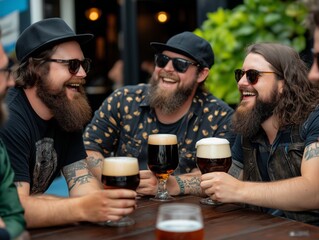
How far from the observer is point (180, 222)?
1.50 meters

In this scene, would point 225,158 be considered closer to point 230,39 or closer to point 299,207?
point 299,207

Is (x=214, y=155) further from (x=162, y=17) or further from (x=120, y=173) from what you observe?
(x=162, y=17)

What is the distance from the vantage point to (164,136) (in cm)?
250

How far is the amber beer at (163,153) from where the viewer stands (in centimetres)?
248

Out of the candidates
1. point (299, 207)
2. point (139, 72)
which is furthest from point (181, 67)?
point (139, 72)

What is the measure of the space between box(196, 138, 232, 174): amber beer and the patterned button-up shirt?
3.41ft

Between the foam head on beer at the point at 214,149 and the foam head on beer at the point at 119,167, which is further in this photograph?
the foam head on beer at the point at 214,149

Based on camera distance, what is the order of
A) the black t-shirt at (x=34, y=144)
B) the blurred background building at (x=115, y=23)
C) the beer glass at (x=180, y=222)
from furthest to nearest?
the blurred background building at (x=115, y=23)
the black t-shirt at (x=34, y=144)
the beer glass at (x=180, y=222)

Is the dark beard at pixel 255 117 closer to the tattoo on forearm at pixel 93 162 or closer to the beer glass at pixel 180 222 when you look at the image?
the tattoo on forearm at pixel 93 162

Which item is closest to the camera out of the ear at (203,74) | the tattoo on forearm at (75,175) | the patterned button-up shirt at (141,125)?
the tattoo on forearm at (75,175)

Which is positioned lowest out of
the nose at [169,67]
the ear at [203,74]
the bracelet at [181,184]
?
the bracelet at [181,184]

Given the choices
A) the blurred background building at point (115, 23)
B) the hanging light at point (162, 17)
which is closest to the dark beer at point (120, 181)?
the blurred background building at point (115, 23)

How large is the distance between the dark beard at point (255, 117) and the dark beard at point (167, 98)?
2.25ft

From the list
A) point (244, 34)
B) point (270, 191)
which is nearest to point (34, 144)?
point (270, 191)
